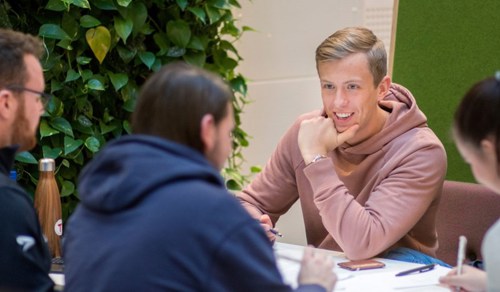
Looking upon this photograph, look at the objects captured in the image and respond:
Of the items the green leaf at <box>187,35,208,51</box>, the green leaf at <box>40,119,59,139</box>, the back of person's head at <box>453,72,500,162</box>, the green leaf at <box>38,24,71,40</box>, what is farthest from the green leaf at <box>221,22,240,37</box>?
the back of person's head at <box>453,72,500,162</box>

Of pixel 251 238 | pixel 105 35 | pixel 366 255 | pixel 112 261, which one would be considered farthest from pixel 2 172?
pixel 105 35

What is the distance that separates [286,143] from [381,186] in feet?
1.41

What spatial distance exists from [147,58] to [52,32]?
39cm

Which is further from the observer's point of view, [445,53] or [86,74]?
[445,53]

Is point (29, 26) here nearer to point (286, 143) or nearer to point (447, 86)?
point (286, 143)

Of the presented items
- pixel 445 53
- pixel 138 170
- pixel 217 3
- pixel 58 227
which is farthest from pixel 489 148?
pixel 217 3

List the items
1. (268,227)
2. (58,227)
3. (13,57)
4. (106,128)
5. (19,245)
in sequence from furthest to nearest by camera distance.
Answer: (106,128), (268,227), (58,227), (13,57), (19,245)

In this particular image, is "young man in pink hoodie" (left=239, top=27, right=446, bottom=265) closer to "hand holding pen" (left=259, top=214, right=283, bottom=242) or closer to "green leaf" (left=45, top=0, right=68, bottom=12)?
"hand holding pen" (left=259, top=214, right=283, bottom=242)

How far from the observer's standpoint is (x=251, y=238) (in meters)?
1.30

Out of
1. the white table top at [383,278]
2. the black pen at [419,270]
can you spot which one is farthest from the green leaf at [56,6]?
the black pen at [419,270]

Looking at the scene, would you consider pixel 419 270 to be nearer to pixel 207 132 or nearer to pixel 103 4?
pixel 207 132

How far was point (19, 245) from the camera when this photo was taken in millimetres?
1645

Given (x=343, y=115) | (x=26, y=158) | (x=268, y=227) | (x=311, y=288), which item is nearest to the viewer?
(x=311, y=288)

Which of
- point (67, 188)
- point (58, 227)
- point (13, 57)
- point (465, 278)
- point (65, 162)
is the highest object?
point (13, 57)
